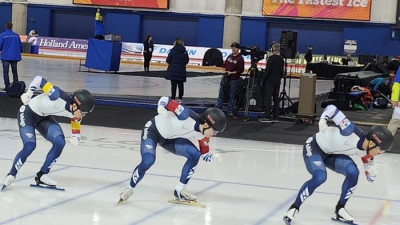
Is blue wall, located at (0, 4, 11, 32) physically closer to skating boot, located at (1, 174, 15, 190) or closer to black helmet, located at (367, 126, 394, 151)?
skating boot, located at (1, 174, 15, 190)

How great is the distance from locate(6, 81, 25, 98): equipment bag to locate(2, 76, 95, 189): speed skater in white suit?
837 cm

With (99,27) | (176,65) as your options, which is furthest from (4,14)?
(176,65)

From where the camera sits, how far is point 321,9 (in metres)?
33.5

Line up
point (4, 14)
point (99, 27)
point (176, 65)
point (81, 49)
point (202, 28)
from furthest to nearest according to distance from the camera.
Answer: point (4, 14)
point (202, 28)
point (81, 49)
point (99, 27)
point (176, 65)

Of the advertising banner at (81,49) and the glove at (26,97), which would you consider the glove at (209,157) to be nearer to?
the glove at (26,97)

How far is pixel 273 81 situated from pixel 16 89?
5457 millimetres

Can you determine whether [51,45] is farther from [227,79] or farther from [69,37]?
[227,79]

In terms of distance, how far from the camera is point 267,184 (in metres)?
7.68

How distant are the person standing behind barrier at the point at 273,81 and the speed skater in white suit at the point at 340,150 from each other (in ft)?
23.7

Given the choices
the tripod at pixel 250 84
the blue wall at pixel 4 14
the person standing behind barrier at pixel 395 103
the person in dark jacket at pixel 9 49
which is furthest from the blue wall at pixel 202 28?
the person standing behind barrier at pixel 395 103

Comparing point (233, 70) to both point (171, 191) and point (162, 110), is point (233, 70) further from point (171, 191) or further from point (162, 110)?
point (162, 110)

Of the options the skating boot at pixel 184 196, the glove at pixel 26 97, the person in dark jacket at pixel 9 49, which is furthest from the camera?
the person in dark jacket at pixel 9 49

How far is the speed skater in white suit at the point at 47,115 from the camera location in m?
6.29

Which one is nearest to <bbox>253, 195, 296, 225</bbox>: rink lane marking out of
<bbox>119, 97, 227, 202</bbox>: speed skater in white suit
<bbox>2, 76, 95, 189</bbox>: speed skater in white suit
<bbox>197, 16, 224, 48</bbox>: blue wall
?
<bbox>119, 97, 227, 202</bbox>: speed skater in white suit
